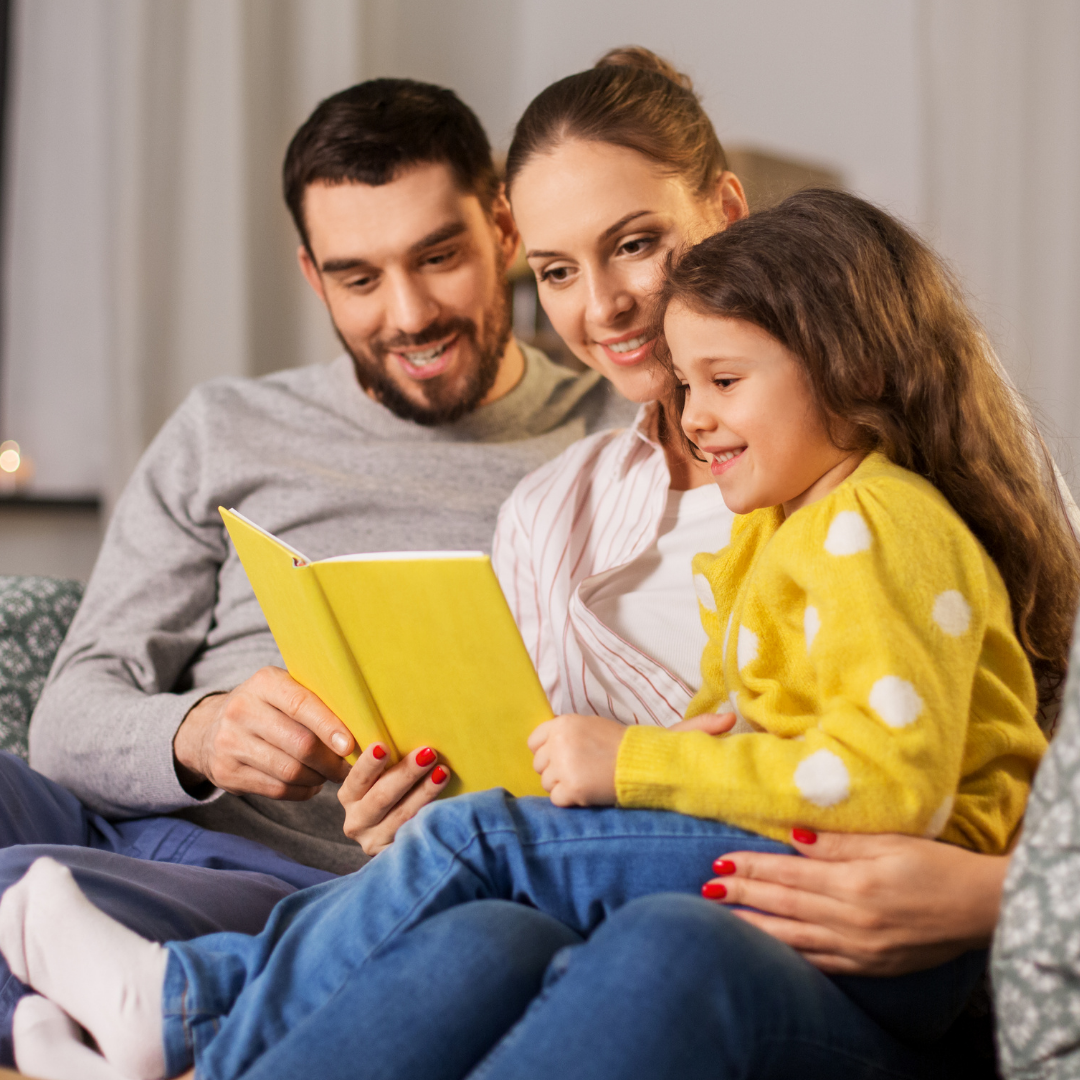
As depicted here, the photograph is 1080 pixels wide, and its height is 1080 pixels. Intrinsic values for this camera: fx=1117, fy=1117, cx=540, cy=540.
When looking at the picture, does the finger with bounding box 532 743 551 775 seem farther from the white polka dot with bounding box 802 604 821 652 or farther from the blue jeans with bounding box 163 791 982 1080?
the white polka dot with bounding box 802 604 821 652

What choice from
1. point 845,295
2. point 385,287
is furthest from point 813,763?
point 385,287

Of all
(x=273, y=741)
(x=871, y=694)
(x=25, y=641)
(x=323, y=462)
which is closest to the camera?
(x=871, y=694)

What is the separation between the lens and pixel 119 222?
2508 millimetres

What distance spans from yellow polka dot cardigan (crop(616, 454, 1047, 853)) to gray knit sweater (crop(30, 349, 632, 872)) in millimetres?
638

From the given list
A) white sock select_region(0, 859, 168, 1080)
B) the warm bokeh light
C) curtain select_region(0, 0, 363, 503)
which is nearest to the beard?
white sock select_region(0, 859, 168, 1080)

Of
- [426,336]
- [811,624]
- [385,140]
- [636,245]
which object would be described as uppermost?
[385,140]

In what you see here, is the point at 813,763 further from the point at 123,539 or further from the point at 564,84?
the point at 123,539

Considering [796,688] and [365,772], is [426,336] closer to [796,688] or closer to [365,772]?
[365,772]

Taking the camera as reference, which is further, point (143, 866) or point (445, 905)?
point (143, 866)

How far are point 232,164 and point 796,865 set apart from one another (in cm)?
233

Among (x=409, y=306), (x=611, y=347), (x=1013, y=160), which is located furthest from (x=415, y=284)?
(x=1013, y=160)

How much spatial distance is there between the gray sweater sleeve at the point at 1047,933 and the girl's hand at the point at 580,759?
30 centimetres

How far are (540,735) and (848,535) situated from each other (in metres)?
0.30

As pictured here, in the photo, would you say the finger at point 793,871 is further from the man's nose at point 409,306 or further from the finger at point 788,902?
the man's nose at point 409,306
